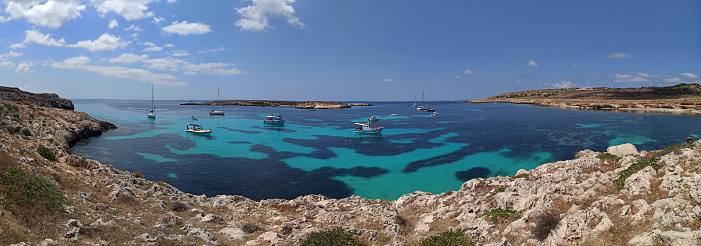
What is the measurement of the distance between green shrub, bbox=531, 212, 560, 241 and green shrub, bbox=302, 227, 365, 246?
6793mm

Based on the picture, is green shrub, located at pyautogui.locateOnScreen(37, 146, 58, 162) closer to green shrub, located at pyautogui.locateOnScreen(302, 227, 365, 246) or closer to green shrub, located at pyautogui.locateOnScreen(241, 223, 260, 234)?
green shrub, located at pyautogui.locateOnScreen(241, 223, 260, 234)

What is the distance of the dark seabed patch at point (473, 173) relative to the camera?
3238cm

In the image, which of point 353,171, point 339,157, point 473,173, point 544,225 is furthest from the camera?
point 339,157

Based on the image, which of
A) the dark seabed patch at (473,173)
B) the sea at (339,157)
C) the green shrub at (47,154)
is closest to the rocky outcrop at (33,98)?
the sea at (339,157)

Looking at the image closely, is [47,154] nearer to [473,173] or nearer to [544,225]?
[544,225]

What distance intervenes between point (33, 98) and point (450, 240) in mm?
95522

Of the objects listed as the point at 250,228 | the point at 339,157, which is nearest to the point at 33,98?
the point at 339,157

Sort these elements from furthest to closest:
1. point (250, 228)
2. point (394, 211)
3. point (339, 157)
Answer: point (339, 157), point (394, 211), point (250, 228)

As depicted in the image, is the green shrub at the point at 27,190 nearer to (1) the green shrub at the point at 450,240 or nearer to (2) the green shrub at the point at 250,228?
(2) the green shrub at the point at 250,228

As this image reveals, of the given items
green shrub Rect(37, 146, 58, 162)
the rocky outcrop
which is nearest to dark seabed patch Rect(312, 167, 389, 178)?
green shrub Rect(37, 146, 58, 162)

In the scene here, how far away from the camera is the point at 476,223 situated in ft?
41.3

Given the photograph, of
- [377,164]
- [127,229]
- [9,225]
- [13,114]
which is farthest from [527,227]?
[13,114]

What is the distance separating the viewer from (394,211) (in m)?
16.8

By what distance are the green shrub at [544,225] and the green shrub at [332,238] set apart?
6793 millimetres
